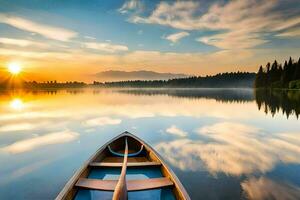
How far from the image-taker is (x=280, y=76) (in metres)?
87.8

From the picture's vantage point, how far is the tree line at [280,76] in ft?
241

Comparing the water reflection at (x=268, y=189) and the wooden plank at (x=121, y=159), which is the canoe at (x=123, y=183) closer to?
the wooden plank at (x=121, y=159)

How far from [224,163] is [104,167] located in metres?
5.12

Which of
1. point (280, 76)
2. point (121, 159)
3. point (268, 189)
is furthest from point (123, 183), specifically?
point (280, 76)

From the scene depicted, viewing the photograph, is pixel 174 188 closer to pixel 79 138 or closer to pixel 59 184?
pixel 59 184

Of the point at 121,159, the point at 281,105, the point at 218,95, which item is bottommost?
the point at 218,95

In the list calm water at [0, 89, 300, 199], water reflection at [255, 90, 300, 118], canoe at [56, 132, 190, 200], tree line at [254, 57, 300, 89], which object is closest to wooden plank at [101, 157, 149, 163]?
canoe at [56, 132, 190, 200]

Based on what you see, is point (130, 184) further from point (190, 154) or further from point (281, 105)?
point (281, 105)

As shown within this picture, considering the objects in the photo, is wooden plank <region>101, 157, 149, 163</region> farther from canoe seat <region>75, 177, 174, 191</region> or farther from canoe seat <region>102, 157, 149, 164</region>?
canoe seat <region>75, 177, 174, 191</region>

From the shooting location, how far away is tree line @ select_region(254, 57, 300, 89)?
73.4 m

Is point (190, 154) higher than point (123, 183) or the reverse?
the reverse

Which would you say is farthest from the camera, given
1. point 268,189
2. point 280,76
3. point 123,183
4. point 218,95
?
point 280,76

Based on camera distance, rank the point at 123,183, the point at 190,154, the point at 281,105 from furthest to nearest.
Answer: the point at 281,105, the point at 190,154, the point at 123,183

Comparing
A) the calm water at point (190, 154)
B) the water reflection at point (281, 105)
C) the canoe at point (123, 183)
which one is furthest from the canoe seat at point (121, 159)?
the water reflection at point (281, 105)
